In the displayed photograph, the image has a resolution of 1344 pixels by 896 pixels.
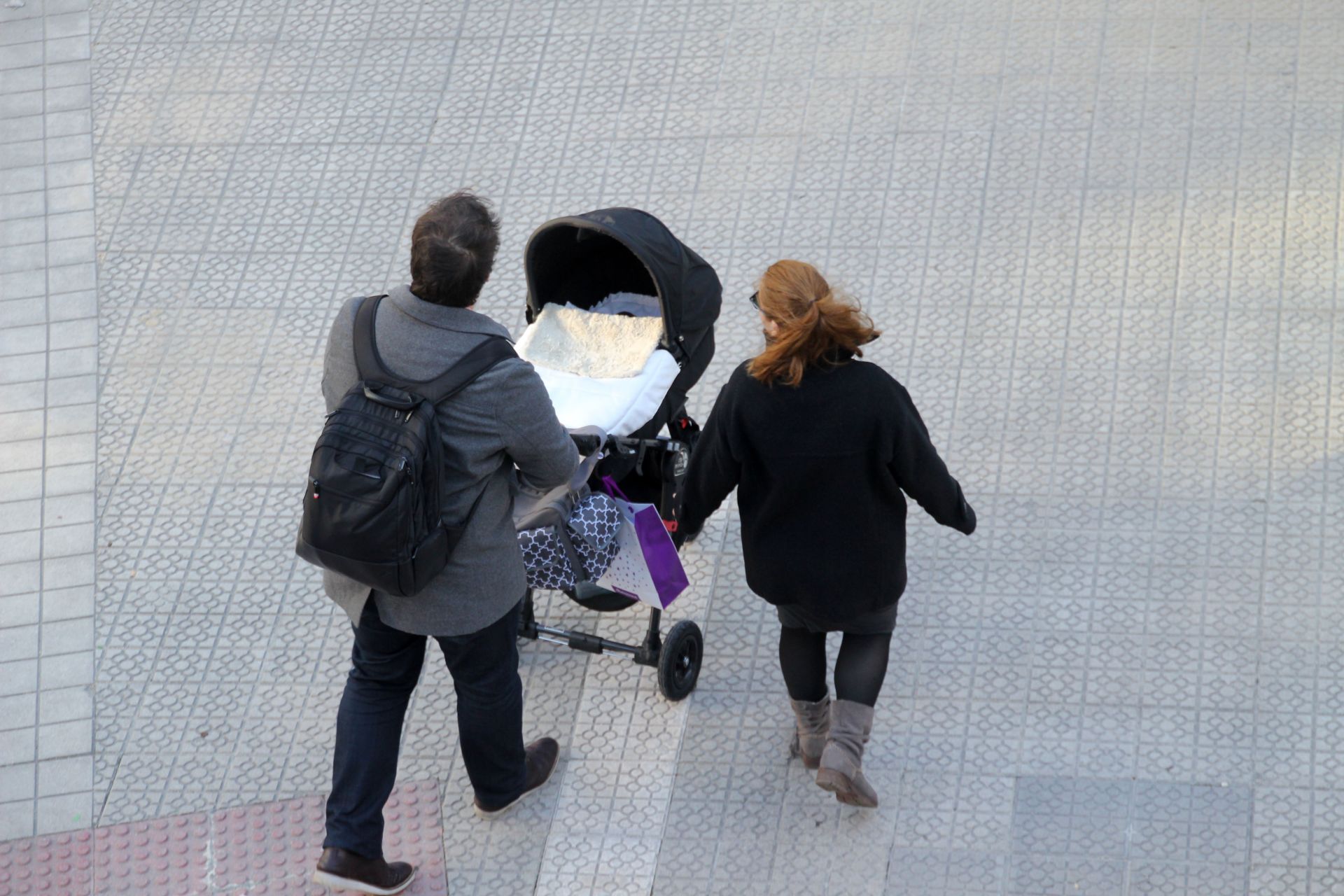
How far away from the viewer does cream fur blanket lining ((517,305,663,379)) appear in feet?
12.6

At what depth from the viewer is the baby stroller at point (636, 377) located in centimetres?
372

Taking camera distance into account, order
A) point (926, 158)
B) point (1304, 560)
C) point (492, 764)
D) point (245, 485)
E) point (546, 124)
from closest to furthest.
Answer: point (492, 764) < point (1304, 560) < point (245, 485) < point (926, 158) < point (546, 124)

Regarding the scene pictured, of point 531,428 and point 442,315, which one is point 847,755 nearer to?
point 531,428

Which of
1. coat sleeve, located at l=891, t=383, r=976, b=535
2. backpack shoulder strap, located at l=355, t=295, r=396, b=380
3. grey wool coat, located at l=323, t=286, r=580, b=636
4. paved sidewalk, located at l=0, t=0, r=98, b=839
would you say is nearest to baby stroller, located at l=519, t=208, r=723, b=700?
grey wool coat, located at l=323, t=286, r=580, b=636

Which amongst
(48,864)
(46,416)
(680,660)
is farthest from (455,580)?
(46,416)

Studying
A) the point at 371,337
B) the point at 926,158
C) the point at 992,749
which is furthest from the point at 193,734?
the point at 926,158

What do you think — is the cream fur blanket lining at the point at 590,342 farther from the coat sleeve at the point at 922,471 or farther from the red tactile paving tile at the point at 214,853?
the red tactile paving tile at the point at 214,853

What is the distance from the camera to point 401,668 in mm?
3598

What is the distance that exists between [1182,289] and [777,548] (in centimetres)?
229

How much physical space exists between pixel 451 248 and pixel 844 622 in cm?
131

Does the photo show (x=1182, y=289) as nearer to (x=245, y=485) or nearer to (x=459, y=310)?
(x=459, y=310)

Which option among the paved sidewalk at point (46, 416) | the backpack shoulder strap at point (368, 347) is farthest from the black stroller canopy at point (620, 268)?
the paved sidewalk at point (46, 416)

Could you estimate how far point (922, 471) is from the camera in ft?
11.0

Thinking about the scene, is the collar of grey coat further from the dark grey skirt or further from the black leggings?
the black leggings
